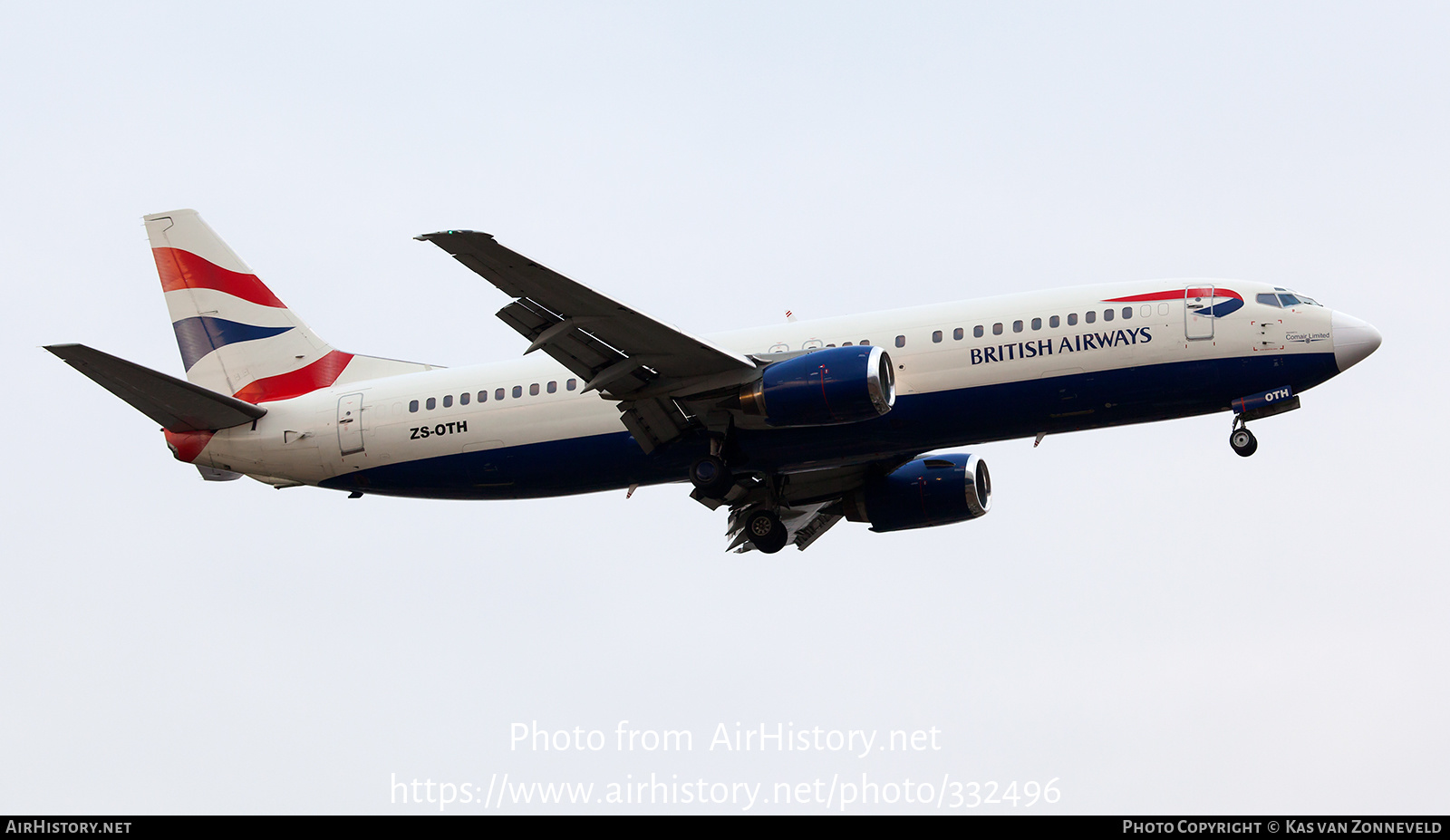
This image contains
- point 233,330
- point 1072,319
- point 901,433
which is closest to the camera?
point 1072,319

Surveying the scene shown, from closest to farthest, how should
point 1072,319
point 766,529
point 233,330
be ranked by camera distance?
point 1072,319 < point 766,529 < point 233,330

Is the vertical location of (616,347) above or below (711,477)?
above

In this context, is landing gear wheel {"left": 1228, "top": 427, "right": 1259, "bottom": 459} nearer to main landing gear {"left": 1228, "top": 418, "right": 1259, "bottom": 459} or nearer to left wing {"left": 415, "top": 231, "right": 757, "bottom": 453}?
main landing gear {"left": 1228, "top": 418, "right": 1259, "bottom": 459}

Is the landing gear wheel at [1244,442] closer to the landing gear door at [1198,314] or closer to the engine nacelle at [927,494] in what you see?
the landing gear door at [1198,314]

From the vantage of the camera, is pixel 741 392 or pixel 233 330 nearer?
pixel 741 392

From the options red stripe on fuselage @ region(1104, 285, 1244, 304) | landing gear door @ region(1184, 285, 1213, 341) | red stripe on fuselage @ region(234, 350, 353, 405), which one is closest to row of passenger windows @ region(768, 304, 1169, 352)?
red stripe on fuselage @ region(1104, 285, 1244, 304)

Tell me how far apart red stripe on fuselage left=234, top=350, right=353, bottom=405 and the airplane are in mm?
57

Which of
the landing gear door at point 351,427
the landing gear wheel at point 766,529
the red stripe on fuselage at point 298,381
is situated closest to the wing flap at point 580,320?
the landing gear wheel at point 766,529

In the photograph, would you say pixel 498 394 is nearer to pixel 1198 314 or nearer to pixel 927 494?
pixel 927 494

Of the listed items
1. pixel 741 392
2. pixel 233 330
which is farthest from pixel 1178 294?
pixel 233 330

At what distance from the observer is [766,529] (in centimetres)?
3650

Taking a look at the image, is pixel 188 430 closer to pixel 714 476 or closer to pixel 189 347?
pixel 189 347

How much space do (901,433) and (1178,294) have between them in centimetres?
637

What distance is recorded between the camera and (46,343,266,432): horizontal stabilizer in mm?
30672
